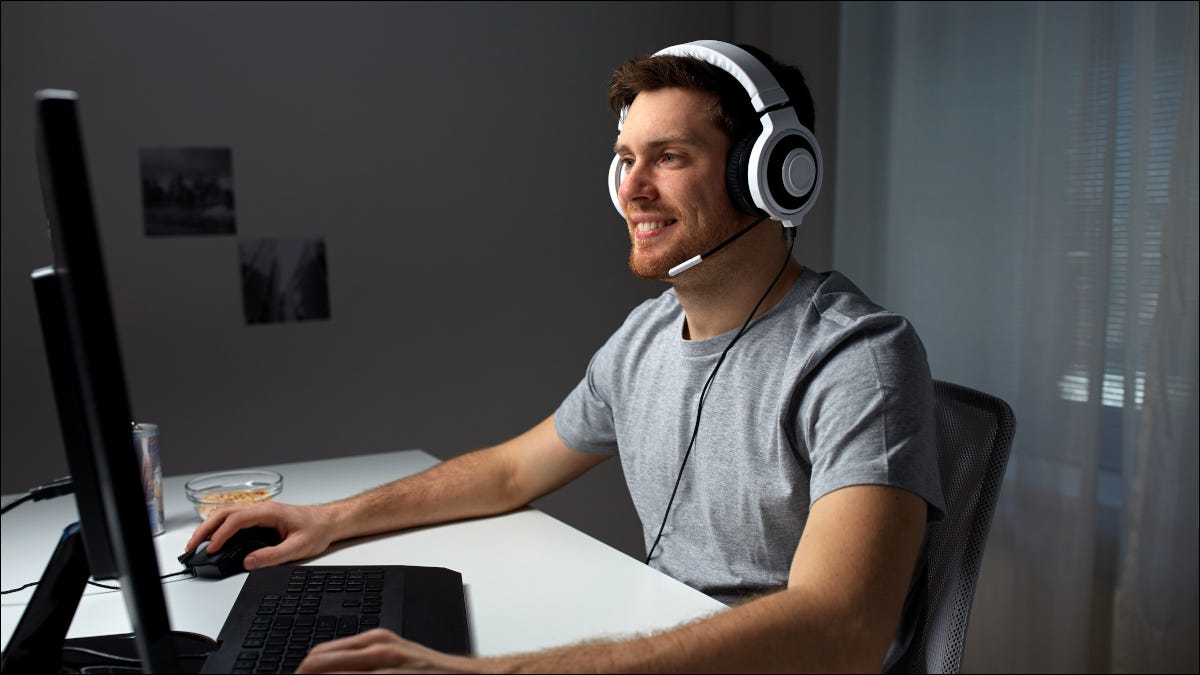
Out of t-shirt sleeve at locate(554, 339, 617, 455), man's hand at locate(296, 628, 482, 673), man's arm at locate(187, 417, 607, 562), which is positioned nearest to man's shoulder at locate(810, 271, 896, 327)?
t-shirt sleeve at locate(554, 339, 617, 455)

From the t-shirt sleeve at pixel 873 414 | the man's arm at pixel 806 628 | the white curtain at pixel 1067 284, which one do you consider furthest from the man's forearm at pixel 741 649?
the white curtain at pixel 1067 284

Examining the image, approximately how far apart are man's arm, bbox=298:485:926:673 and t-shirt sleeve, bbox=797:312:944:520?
2 cm

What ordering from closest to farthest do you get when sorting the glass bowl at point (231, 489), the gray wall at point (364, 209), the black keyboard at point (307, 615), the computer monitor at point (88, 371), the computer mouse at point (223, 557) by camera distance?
the computer monitor at point (88, 371) → the black keyboard at point (307, 615) → the computer mouse at point (223, 557) → the glass bowl at point (231, 489) → the gray wall at point (364, 209)

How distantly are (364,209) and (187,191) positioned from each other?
1.51 feet

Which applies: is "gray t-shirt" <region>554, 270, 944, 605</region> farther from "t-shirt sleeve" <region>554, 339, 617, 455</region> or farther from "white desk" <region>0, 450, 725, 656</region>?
"white desk" <region>0, 450, 725, 656</region>

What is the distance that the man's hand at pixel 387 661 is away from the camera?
785 millimetres

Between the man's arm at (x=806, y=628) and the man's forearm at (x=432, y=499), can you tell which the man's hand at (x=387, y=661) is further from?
the man's forearm at (x=432, y=499)

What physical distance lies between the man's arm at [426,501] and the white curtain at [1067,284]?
1.21 m

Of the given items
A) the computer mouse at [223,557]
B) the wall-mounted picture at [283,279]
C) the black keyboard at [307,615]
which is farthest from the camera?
the wall-mounted picture at [283,279]

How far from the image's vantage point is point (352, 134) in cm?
272

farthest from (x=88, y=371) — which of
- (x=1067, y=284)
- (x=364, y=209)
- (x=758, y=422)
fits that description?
(x=364, y=209)

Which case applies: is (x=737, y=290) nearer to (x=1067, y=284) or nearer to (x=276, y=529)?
(x=276, y=529)

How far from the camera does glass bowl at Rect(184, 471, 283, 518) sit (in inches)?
56.8

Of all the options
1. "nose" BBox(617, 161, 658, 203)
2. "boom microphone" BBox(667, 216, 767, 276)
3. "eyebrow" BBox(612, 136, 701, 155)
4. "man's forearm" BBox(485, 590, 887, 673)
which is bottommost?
"man's forearm" BBox(485, 590, 887, 673)
